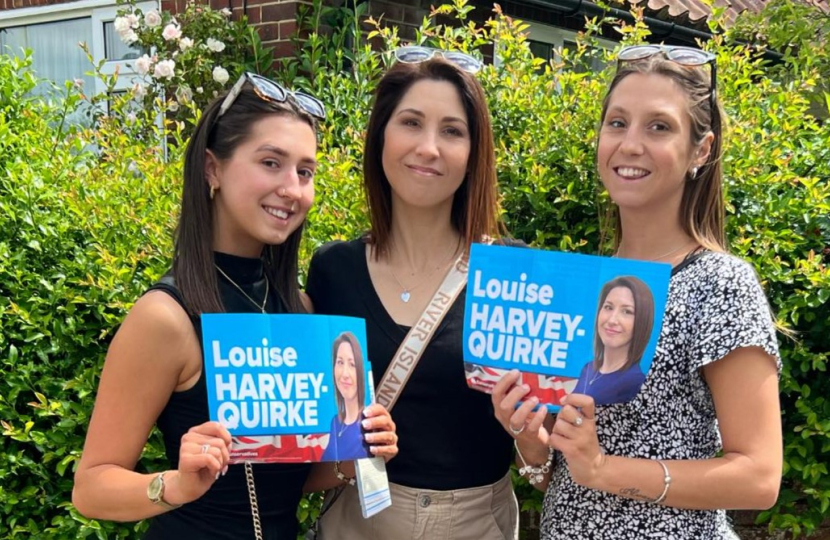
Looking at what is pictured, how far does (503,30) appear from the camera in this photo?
351cm

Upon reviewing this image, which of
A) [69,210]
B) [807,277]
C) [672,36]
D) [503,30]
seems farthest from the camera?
[672,36]

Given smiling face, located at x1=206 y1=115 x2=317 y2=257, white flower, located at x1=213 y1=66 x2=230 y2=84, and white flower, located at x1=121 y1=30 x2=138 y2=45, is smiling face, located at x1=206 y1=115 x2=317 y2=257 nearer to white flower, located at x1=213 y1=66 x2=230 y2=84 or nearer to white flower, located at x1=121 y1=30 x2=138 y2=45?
white flower, located at x1=213 y1=66 x2=230 y2=84

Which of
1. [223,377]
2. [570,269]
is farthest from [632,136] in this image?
[223,377]

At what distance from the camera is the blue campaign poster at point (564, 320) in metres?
1.56

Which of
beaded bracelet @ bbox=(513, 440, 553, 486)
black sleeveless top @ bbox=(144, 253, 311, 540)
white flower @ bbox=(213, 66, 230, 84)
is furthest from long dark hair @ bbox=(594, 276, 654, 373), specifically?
white flower @ bbox=(213, 66, 230, 84)

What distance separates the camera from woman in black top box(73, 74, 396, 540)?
5.48 feet

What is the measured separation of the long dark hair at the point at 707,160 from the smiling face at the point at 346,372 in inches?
34.3

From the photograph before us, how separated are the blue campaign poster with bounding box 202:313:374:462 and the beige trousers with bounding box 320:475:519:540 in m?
0.40

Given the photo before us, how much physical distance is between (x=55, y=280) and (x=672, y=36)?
642 cm

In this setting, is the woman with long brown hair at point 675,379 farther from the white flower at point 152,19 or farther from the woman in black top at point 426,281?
the white flower at point 152,19

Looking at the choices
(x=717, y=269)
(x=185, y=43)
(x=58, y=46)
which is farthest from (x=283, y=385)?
(x=58, y=46)

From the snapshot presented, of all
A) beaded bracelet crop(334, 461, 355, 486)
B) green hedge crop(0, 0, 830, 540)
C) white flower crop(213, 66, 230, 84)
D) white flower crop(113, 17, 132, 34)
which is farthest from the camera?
white flower crop(113, 17, 132, 34)

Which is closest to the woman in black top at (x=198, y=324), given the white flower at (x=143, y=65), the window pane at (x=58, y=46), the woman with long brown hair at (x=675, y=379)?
the woman with long brown hair at (x=675, y=379)

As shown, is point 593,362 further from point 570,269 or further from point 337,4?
point 337,4
